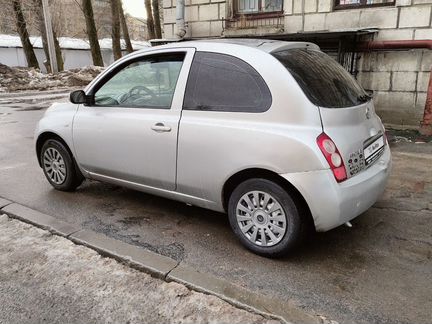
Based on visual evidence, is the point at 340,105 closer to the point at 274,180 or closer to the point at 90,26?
the point at 274,180

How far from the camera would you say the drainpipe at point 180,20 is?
9.40m

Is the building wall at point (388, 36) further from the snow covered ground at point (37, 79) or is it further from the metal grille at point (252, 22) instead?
the snow covered ground at point (37, 79)

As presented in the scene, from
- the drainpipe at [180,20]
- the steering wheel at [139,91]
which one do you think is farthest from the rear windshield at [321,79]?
the drainpipe at [180,20]

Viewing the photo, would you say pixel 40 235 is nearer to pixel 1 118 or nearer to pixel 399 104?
pixel 399 104

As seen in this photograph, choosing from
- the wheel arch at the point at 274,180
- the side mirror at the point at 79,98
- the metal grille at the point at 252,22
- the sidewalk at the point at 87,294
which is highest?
the metal grille at the point at 252,22

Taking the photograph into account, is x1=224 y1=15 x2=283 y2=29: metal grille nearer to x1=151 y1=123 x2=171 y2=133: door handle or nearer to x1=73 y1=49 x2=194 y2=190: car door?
x1=73 y1=49 x2=194 y2=190: car door

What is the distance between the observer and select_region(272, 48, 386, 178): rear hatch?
3156 millimetres

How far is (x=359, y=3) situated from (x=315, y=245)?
18.9 ft

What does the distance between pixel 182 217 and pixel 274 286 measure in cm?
151

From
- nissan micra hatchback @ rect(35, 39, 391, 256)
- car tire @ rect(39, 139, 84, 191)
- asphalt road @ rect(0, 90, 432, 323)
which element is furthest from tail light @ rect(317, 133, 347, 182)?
car tire @ rect(39, 139, 84, 191)

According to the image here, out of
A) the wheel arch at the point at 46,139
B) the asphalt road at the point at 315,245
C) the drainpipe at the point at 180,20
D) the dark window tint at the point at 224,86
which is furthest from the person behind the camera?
the drainpipe at the point at 180,20

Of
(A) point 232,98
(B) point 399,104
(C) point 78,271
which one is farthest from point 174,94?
(B) point 399,104

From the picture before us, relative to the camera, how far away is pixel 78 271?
10.4 ft

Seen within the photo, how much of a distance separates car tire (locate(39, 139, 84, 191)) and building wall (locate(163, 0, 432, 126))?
5.36 m
